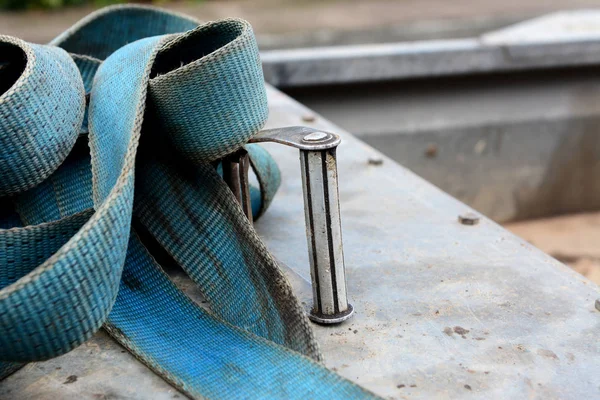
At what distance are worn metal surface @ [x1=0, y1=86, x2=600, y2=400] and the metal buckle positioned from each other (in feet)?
0.14

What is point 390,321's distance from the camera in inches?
48.8

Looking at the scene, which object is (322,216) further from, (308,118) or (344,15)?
(344,15)

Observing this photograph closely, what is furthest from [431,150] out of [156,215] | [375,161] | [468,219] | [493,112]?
[156,215]

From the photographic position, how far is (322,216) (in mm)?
1176

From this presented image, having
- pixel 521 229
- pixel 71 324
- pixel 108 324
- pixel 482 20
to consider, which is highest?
pixel 71 324

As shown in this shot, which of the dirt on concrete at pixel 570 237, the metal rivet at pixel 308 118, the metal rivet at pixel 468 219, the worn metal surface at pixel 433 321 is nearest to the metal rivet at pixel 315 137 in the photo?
the worn metal surface at pixel 433 321

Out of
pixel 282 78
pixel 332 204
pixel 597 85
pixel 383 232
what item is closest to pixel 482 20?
pixel 597 85

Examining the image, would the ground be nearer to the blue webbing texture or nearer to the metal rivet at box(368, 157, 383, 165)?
the metal rivet at box(368, 157, 383, 165)

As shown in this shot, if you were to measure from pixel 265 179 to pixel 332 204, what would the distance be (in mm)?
399

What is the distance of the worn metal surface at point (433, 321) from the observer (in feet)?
3.54

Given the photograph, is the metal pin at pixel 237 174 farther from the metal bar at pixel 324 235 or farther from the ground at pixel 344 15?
the ground at pixel 344 15

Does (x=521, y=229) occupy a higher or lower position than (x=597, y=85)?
lower

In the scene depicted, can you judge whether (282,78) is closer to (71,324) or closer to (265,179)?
(265,179)

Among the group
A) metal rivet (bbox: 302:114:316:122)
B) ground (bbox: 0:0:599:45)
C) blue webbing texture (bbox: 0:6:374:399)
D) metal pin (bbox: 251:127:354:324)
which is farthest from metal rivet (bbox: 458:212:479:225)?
ground (bbox: 0:0:599:45)
